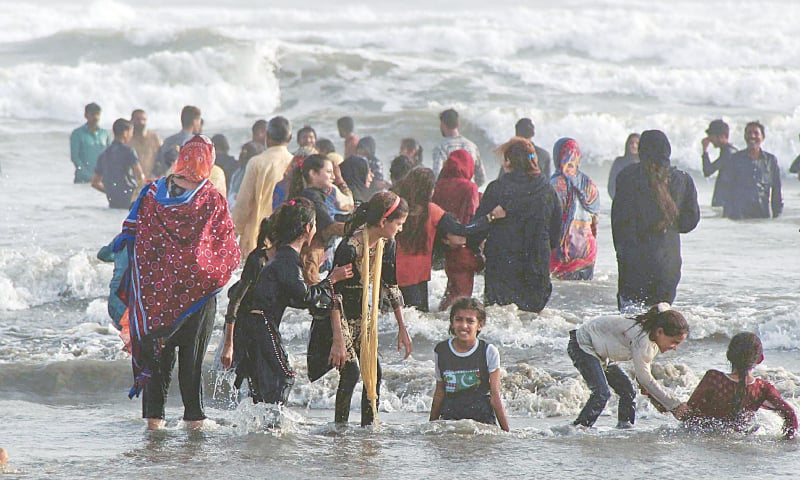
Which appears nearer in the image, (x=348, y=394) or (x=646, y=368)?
(x=646, y=368)

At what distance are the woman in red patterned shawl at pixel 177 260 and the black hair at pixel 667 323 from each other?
7.24 ft

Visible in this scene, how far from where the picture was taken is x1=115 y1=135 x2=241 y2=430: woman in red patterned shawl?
247 inches

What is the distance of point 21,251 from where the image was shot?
44.4 feet

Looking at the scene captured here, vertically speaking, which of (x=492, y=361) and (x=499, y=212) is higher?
(x=499, y=212)

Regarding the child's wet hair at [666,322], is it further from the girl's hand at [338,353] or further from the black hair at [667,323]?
the girl's hand at [338,353]

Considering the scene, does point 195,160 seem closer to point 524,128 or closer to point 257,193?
point 257,193

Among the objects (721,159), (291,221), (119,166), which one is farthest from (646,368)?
(721,159)

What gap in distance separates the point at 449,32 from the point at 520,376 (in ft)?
123

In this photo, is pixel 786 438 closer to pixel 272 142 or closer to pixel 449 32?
pixel 272 142

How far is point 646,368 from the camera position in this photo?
6.24 metres

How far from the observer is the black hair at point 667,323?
611 cm

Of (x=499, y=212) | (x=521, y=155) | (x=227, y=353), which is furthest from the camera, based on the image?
(x=499, y=212)

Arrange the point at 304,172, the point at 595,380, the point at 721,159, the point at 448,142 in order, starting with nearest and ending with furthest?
the point at 595,380 → the point at 304,172 → the point at 448,142 → the point at 721,159

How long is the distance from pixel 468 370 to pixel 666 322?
1.05 metres
